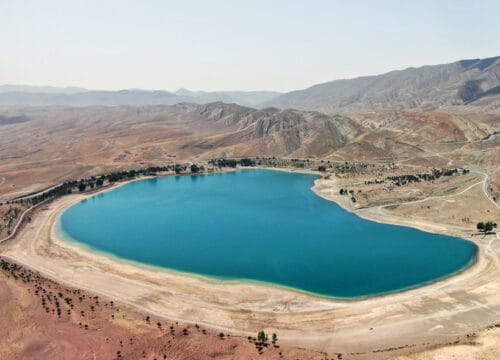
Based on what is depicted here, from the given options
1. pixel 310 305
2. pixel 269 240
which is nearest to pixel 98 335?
pixel 310 305

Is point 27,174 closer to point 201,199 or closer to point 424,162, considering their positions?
point 201,199

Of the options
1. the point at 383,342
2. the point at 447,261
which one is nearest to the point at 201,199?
the point at 447,261

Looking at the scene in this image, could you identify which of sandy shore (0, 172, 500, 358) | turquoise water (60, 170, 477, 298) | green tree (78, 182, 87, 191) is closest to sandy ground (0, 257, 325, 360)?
sandy shore (0, 172, 500, 358)

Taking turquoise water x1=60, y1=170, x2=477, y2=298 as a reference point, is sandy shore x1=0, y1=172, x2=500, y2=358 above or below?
below

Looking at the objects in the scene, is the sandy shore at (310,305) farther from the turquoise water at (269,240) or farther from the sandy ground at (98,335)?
the turquoise water at (269,240)

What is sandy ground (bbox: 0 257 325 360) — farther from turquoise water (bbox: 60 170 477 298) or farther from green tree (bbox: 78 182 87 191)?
green tree (bbox: 78 182 87 191)

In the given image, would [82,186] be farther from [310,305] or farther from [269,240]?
[310,305]
